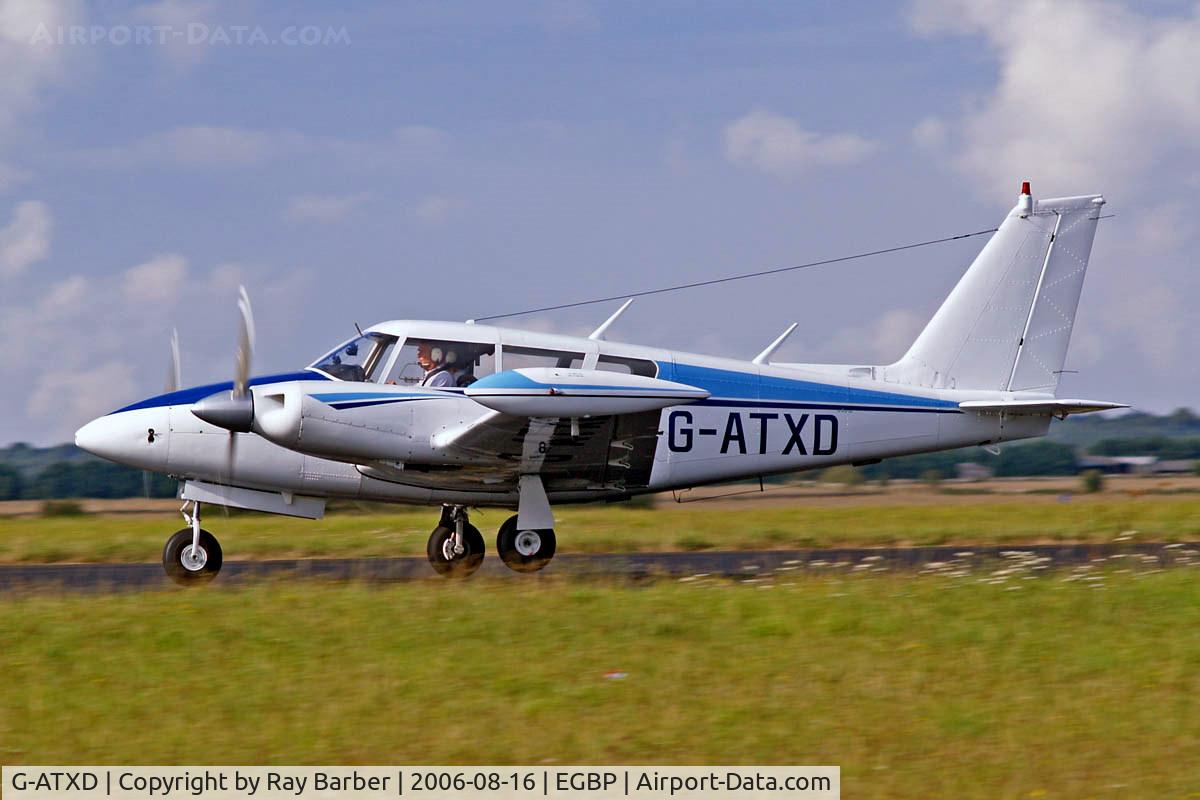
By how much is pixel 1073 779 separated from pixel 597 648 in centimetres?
326

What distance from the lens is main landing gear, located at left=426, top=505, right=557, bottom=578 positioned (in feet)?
40.5

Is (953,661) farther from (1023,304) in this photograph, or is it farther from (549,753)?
(1023,304)

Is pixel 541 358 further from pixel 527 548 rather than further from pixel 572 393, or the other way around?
pixel 527 548

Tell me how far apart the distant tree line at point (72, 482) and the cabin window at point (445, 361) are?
11836mm

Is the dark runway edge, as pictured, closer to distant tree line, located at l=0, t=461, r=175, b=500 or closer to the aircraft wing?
the aircraft wing

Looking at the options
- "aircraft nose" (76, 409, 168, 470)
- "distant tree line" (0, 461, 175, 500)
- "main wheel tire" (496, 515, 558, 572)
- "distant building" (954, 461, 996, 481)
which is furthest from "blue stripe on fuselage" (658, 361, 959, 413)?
"distant building" (954, 461, 996, 481)

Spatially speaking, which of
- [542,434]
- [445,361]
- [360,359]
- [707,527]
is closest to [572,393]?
[542,434]

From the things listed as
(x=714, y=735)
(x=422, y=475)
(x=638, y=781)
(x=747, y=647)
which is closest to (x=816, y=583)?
(x=747, y=647)

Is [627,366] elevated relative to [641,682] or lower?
elevated

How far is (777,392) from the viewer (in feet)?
43.1

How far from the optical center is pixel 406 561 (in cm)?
1465

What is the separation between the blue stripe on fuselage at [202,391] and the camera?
1164 cm

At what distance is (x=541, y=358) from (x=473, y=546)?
2.33 metres

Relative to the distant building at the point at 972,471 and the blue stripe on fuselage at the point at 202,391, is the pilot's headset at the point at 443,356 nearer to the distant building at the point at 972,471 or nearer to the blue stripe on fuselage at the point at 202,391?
the blue stripe on fuselage at the point at 202,391
